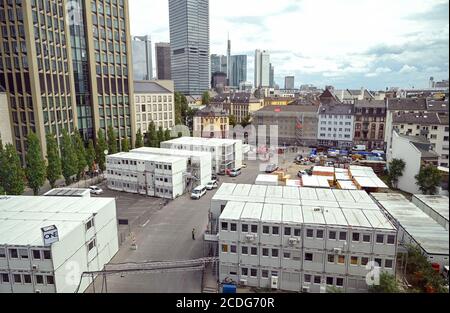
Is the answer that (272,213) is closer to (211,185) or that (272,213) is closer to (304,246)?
(304,246)

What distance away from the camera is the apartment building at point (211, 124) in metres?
30.4

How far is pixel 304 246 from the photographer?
7637 millimetres

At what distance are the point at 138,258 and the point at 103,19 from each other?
747 inches

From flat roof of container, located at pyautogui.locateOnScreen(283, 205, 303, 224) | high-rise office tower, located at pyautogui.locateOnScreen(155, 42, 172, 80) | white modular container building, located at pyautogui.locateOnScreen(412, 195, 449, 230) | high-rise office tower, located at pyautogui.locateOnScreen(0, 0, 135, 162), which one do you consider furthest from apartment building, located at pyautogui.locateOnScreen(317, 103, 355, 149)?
high-rise office tower, located at pyautogui.locateOnScreen(155, 42, 172, 80)

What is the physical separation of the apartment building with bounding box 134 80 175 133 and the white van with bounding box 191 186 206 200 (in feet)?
43.5

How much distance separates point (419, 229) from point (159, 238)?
28.7 ft

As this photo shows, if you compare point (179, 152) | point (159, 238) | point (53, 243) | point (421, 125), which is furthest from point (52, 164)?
point (421, 125)

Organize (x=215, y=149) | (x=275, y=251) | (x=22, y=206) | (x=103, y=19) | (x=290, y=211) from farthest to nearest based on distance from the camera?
(x=103, y=19) < (x=215, y=149) < (x=22, y=206) < (x=290, y=211) < (x=275, y=251)

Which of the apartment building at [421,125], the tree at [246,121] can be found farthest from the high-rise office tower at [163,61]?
the apartment building at [421,125]

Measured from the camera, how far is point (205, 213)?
13.3m

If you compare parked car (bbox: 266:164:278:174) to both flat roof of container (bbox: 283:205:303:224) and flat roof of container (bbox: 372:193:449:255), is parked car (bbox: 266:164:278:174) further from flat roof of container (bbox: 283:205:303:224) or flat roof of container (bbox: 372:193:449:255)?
flat roof of container (bbox: 283:205:303:224)

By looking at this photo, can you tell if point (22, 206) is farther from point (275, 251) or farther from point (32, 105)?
point (32, 105)
